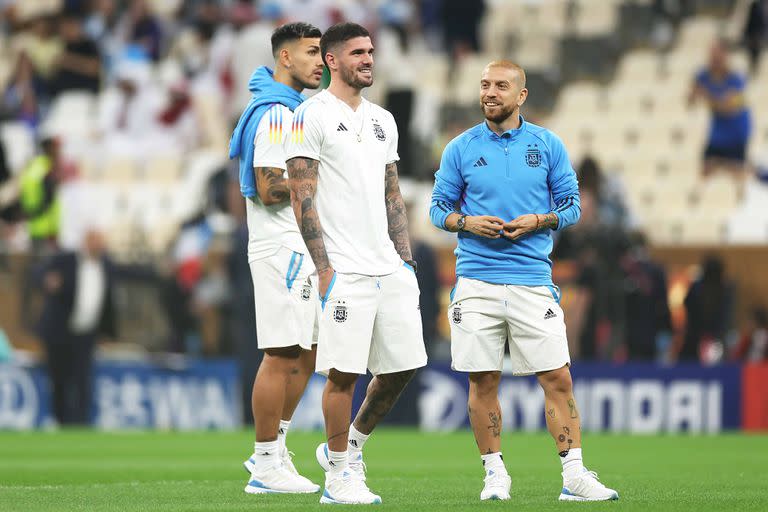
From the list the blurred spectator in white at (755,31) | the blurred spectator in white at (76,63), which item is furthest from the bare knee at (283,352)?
the blurred spectator in white at (76,63)

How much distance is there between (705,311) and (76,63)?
44.5 ft

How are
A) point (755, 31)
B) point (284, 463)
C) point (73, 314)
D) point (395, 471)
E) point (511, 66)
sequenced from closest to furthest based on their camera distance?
point (511, 66), point (284, 463), point (395, 471), point (73, 314), point (755, 31)

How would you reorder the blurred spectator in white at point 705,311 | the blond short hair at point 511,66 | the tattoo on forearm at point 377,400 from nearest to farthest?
1. the blond short hair at point 511,66
2. the tattoo on forearm at point 377,400
3. the blurred spectator in white at point 705,311

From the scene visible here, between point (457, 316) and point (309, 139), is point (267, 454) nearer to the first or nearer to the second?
point (457, 316)

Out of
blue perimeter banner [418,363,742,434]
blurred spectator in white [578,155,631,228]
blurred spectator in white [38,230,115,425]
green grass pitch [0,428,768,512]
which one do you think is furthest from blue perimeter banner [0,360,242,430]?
blurred spectator in white [578,155,631,228]

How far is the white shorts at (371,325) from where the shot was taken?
27.0 feet

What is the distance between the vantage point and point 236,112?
2258 centimetres

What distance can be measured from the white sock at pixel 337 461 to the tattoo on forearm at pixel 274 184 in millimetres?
1666

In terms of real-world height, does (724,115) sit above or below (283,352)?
above

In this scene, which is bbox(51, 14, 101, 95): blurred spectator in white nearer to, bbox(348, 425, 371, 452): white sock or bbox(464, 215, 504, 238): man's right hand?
bbox(348, 425, 371, 452): white sock

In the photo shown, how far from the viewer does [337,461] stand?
8.31 meters

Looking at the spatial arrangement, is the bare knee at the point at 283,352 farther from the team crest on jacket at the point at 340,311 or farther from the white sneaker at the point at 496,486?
the white sneaker at the point at 496,486

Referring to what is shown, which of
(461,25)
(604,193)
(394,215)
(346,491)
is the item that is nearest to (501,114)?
(394,215)

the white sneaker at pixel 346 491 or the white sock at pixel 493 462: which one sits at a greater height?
the white sock at pixel 493 462
